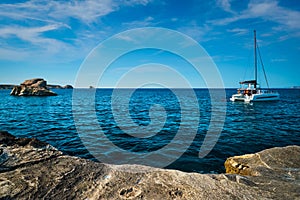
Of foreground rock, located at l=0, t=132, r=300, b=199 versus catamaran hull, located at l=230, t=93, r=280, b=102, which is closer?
foreground rock, located at l=0, t=132, r=300, b=199

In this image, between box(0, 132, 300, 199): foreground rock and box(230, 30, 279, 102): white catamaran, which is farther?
box(230, 30, 279, 102): white catamaran

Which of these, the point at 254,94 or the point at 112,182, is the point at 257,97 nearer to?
the point at 254,94

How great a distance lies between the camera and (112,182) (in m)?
3.58

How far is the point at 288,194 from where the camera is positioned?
130 inches

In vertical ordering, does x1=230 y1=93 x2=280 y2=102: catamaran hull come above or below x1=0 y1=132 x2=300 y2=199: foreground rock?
above

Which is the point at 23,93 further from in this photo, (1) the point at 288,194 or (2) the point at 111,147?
(1) the point at 288,194

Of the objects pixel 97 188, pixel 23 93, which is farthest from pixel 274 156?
pixel 23 93

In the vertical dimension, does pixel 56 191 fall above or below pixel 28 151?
below

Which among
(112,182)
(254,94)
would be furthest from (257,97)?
(112,182)

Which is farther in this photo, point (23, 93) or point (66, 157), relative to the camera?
point (23, 93)

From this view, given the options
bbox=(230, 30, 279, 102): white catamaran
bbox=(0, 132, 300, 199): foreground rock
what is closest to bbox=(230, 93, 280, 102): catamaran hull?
bbox=(230, 30, 279, 102): white catamaran

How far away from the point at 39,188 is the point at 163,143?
8835 millimetres

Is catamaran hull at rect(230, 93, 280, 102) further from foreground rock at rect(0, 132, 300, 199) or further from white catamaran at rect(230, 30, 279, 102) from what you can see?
foreground rock at rect(0, 132, 300, 199)

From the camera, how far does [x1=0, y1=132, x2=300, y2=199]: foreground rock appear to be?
3.16m
